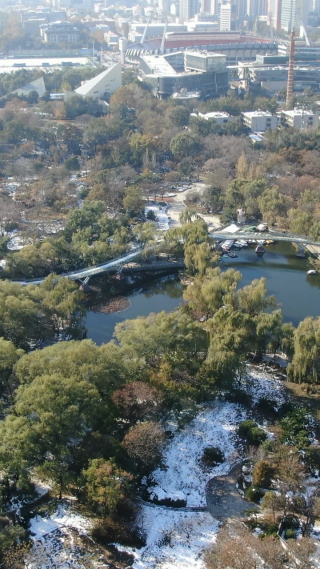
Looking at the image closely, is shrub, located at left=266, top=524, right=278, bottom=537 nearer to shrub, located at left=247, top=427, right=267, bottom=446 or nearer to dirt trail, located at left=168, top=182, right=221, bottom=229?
shrub, located at left=247, top=427, right=267, bottom=446

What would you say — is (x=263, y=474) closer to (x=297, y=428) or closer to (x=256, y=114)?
(x=297, y=428)

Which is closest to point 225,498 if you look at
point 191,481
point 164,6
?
point 191,481

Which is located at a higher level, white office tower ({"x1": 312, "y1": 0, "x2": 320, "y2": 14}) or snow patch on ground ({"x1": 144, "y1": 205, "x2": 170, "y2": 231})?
white office tower ({"x1": 312, "y1": 0, "x2": 320, "y2": 14})

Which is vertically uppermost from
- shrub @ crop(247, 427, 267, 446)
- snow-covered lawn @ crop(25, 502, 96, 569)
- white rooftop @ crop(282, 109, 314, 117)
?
white rooftop @ crop(282, 109, 314, 117)

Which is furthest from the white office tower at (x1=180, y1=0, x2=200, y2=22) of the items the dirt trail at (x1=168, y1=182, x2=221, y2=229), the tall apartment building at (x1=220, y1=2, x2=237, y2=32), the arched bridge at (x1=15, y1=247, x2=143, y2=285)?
the arched bridge at (x1=15, y1=247, x2=143, y2=285)

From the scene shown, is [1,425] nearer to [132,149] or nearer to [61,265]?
[61,265]

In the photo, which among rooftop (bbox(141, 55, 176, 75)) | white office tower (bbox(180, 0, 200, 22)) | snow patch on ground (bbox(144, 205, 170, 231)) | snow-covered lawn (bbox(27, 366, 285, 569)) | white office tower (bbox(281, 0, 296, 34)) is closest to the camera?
snow-covered lawn (bbox(27, 366, 285, 569))

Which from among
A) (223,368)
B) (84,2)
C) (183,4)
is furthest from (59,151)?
(84,2)
